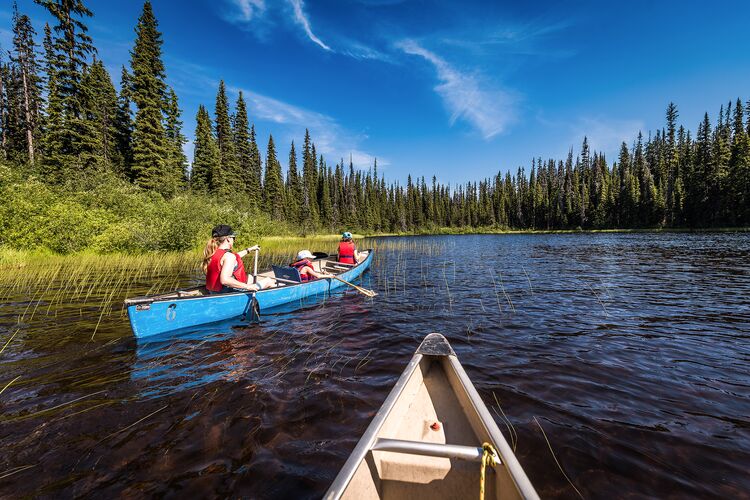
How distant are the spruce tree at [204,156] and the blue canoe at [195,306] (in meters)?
36.4

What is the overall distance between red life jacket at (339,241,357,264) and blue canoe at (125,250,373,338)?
4.53m

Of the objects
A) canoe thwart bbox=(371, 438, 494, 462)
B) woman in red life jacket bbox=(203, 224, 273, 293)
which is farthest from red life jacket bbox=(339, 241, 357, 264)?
canoe thwart bbox=(371, 438, 494, 462)

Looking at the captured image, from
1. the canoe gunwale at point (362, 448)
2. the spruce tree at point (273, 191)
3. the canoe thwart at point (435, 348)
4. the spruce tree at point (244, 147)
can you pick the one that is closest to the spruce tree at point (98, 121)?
the spruce tree at point (244, 147)

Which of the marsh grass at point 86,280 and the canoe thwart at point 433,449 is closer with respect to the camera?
the canoe thwart at point 433,449

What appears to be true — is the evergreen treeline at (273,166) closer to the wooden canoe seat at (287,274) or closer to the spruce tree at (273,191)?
the spruce tree at (273,191)

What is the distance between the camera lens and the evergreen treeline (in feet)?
87.7

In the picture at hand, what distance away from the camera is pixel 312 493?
8.93ft

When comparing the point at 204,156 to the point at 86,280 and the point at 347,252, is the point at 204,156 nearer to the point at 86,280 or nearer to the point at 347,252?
the point at 86,280

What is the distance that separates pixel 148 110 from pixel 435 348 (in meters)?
37.8

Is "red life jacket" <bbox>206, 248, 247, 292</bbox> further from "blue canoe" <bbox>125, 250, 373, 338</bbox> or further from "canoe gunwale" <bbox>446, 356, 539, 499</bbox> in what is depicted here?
"canoe gunwale" <bbox>446, 356, 539, 499</bbox>

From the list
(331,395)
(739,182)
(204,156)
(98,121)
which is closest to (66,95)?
(98,121)

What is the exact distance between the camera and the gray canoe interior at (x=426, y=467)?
79.2 inches

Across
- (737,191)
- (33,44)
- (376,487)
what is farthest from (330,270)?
(737,191)

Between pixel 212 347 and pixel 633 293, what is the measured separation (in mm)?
12317
